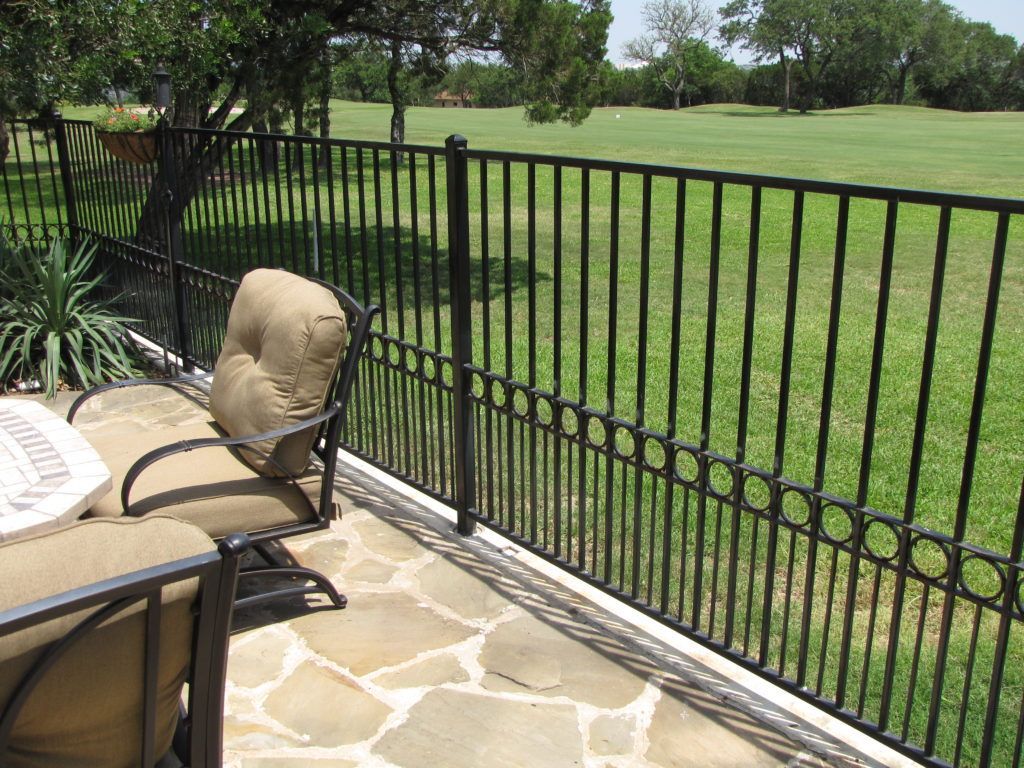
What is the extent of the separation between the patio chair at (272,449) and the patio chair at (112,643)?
3.96ft

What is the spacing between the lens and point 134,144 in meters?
6.40

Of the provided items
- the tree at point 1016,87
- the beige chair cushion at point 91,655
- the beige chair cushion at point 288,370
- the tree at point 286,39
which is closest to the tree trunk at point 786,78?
the tree at point 1016,87

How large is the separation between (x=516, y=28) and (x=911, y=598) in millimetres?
8175

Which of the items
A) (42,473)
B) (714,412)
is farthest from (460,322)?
(714,412)

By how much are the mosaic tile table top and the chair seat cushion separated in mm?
272

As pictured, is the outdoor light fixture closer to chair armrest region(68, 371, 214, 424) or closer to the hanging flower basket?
the hanging flower basket

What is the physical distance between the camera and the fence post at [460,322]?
157 inches

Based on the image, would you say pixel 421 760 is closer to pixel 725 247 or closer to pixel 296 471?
pixel 296 471

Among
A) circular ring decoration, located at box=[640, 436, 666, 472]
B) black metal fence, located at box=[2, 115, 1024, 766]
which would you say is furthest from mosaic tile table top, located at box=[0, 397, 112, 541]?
circular ring decoration, located at box=[640, 436, 666, 472]

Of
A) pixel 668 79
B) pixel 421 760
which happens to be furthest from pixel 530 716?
pixel 668 79

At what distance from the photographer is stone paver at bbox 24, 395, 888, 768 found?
2.97 metres

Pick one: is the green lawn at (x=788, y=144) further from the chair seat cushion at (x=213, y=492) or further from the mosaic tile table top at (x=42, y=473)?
the mosaic tile table top at (x=42, y=473)

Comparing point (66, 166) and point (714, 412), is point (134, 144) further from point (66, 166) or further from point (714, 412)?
point (714, 412)

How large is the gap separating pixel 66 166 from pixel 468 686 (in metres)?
6.30
